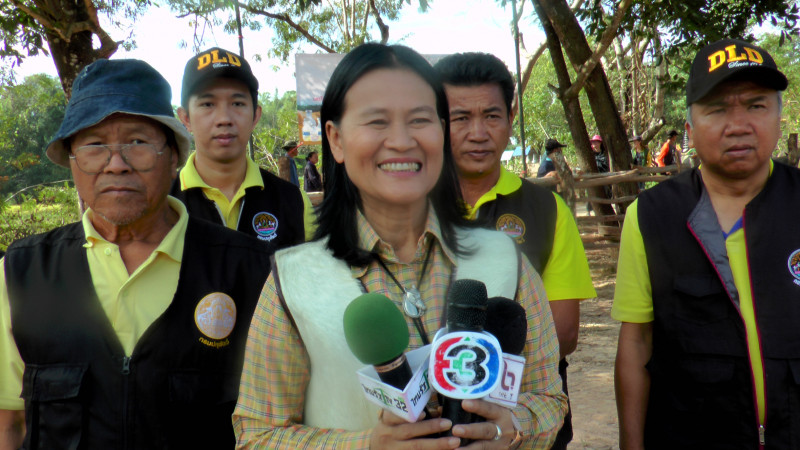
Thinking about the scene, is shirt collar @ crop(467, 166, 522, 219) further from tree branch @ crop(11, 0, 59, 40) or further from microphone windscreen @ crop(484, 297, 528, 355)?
tree branch @ crop(11, 0, 59, 40)

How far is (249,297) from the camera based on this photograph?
2049 mm

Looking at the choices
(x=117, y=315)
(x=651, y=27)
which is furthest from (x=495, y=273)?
(x=651, y=27)

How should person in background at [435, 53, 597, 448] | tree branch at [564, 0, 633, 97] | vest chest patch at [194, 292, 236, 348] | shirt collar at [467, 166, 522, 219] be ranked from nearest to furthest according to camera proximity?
vest chest patch at [194, 292, 236, 348] < person in background at [435, 53, 597, 448] < shirt collar at [467, 166, 522, 219] < tree branch at [564, 0, 633, 97]

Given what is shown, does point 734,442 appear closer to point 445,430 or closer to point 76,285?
point 445,430

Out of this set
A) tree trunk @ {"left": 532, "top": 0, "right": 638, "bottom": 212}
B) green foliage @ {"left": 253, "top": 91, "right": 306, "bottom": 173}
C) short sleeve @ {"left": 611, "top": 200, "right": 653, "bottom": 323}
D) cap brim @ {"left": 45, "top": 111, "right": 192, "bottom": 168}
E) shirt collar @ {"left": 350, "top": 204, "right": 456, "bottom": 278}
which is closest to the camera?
shirt collar @ {"left": 350, "top": 204, "right": 456, "bottom": 278}

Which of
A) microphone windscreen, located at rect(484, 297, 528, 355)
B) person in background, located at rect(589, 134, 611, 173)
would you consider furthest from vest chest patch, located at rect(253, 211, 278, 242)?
person in background, located at rect(589, 134, 611, 173)

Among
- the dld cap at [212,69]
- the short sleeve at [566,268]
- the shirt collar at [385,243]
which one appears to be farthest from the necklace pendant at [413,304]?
the dld cap at [212,69]

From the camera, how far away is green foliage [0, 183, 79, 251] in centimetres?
841

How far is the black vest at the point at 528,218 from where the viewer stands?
8.39 ft

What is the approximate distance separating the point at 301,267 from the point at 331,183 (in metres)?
0.30

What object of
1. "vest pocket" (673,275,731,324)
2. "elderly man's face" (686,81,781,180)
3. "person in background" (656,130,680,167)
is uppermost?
"person in background" (656,130,680,167)

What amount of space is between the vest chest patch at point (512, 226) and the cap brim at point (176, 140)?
1256 mm

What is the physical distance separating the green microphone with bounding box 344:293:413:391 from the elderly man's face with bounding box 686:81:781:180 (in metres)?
1.63

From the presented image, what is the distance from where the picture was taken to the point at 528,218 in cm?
262
